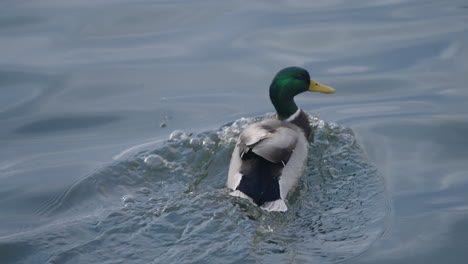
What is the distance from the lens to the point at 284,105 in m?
8.00

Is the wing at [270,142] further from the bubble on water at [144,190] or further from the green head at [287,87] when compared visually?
the bubble on water at [144,190]

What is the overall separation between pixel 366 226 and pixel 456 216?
0.82 metres

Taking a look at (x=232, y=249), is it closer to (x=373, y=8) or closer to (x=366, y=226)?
(x=366, y=226)

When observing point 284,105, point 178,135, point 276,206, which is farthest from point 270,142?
point 178,135

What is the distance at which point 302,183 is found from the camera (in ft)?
22.8

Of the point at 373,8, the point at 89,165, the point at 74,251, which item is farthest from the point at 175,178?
the point at 373,8

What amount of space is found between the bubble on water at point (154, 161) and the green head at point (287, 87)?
152 centimetres

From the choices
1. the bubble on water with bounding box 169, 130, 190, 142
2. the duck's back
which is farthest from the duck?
the bubble on water with bounding box 169, 130, 190, 142

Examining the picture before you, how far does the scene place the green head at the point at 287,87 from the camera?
7891mm

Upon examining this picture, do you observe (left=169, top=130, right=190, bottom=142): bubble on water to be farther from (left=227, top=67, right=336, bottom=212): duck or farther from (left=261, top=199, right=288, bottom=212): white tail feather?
(left=261, top=199, right=288, bottom=212): white tail feather

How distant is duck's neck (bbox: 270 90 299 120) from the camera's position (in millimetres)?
7965

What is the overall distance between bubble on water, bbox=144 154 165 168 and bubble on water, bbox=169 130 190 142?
0.47 metres

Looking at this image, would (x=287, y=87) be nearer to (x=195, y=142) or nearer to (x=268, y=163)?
(x=195, y=142)

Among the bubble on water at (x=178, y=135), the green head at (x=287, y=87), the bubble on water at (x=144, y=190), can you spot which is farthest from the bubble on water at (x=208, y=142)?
the bubble on water at (x=144, y=190)
